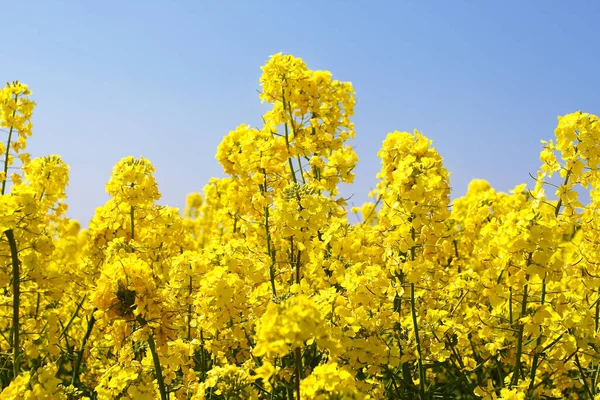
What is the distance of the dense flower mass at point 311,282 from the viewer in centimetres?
323

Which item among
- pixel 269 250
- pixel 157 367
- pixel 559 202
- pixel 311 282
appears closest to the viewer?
pixel 157 367

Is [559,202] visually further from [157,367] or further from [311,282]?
[157,367]

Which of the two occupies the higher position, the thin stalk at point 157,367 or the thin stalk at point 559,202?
the thin stalk at point 559,202

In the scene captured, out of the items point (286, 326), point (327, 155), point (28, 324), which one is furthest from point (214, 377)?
point (327, 155)

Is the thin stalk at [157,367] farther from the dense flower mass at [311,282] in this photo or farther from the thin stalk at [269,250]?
the thin stalk at [269,250]

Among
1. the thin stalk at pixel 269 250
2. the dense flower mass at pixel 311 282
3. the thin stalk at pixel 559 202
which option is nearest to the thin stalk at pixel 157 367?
the dense flower mass at pixel 311 282

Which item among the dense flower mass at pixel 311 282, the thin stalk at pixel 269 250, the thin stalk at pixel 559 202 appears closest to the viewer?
the dense flower mass at pixel 311 282

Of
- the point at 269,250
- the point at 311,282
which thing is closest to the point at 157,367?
the point at 269,250

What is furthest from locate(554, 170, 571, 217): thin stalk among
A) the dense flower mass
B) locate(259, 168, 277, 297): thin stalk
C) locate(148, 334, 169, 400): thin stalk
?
locate(148, 334, 169, 400): thin stalk

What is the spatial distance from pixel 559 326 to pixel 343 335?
159 cm

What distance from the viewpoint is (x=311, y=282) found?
5.21 meters

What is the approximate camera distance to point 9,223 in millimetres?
3311

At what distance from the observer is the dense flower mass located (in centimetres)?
323

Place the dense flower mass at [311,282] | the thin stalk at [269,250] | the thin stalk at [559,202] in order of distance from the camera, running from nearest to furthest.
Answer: the dense flower mass at [311,282] < the thin stalk at [559,202] < the thin stalk at [269,250]
